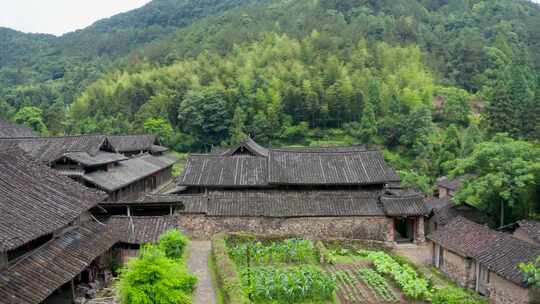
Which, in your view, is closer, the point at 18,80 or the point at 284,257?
the point at 284,257

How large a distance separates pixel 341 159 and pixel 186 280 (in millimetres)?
15232

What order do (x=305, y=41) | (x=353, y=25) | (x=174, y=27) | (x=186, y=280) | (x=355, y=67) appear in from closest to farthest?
(x=186, y=280) < (x=355, y=67) < (x=305, y=41) < (x=353, y=25) < (x=174, y=27)

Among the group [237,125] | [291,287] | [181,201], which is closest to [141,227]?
Answer: [181,201]

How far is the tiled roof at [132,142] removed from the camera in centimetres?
4141

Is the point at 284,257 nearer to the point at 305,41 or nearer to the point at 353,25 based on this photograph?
the point at 305,41

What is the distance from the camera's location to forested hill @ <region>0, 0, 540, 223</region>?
4220 cm

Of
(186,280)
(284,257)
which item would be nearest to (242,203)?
(284,257)

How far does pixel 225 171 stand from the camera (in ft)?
85.5

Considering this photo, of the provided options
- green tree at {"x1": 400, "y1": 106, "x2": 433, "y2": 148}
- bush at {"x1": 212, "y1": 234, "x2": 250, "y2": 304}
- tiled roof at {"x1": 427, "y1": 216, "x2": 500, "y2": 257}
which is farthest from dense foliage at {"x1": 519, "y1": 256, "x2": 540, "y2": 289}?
green tree at {"x1": 400, "y1": 106, "x2": 433, "y2": 148}

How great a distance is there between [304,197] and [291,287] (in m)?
9.23

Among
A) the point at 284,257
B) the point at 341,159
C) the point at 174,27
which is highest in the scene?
the point at 174,27

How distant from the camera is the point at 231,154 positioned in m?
28.5

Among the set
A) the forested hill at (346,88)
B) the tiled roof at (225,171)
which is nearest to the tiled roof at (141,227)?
the tiled roof at (225,171)

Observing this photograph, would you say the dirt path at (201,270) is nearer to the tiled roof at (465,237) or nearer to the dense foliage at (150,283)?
the dense foliage at (150,283)
